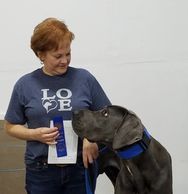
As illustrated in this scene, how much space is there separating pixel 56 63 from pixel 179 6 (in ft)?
3.41

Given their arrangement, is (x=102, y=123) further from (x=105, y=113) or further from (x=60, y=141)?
(x=60, y=141)

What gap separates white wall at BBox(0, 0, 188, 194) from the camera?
2.16m

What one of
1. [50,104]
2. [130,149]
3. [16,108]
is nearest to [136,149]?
[130,149]

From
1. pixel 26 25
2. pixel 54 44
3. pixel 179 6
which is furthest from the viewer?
pixel 26 25

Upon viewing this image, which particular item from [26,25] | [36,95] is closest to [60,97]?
[36,95]

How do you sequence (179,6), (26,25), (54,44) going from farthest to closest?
1. (26,25)
2. (179,6)
3. (54,44)

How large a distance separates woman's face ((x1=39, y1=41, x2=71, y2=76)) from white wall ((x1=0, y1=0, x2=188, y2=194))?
77 cm

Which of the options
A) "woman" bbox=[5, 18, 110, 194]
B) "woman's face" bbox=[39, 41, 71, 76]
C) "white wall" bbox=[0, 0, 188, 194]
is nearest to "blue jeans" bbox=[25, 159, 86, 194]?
"woman" bbox=[5, 18, 110, 194]

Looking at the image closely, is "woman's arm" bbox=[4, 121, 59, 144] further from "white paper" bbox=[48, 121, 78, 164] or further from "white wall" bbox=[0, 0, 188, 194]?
"white wall" bbox=[0, 0, 188, 194]

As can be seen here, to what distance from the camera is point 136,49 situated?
220cm

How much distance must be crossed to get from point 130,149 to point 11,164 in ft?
4.14

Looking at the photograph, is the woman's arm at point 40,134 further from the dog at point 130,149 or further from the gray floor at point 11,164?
the gray floor at point 11,164

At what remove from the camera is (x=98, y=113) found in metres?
1.46

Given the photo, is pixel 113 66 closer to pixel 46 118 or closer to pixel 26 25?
pixel 26 25
